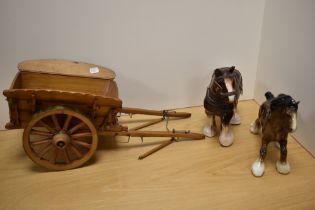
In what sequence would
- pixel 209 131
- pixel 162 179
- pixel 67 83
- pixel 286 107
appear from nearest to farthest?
1. pixel 286 107
2. pixel 162 179
3. pixel 67 83
4. pixel 209 131

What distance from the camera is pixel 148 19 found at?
138 cm

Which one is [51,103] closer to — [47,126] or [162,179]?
[47,126]

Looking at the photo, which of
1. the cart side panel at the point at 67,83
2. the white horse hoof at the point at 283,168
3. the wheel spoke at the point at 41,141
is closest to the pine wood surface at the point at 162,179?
the white horse hoof at the point at 283,168

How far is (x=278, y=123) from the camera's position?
3.82 ft

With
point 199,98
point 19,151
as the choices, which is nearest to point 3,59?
point 19,151

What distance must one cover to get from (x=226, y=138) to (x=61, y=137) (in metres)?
0.65

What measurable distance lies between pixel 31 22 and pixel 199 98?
2.74 feet

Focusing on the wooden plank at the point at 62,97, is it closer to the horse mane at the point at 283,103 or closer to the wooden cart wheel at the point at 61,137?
the wooden cart wheel at the point at 61,137

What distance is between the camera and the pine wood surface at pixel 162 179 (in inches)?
43.8

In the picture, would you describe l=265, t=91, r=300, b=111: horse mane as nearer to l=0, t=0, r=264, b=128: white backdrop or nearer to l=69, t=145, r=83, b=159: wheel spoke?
l=0, t=0, r=264, b=128: white backdrop

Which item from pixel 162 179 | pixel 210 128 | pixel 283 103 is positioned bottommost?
pixel 162 179

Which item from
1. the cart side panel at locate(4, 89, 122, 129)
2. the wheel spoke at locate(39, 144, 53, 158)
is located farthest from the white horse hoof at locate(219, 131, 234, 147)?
the wheel spoke at locate(39, 144, 53, 158)

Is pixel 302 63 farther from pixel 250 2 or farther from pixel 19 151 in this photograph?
pixel 19 151

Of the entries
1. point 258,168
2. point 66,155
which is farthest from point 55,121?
point 258,168
